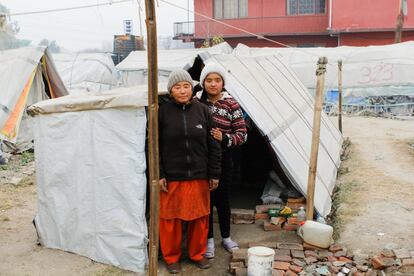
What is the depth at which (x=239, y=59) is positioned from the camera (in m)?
5.44

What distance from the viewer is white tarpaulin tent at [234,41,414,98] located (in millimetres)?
14578

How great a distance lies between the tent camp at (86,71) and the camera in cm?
1584

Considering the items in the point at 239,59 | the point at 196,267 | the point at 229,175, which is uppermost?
the point at 239,59

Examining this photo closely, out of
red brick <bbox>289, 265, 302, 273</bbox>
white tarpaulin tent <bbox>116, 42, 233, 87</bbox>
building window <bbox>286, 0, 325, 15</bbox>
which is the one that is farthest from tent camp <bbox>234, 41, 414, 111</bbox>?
red brick <bbox>289, 265, 302, 273</bbox>

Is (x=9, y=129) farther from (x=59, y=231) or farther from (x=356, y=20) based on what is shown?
(x=356, y=20)

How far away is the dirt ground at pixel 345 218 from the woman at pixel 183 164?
1.24 ft

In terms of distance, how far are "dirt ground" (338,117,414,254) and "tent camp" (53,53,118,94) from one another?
32.6 ft

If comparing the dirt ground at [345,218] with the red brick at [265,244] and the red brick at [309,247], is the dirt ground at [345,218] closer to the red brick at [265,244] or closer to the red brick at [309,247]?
the red brick at [265,244]

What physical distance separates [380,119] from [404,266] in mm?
10389

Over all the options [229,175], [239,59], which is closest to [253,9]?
[239,59]

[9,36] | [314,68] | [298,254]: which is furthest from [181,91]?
[314,68]

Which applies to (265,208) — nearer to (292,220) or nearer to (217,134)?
(292,220)

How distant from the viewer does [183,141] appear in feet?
11.7

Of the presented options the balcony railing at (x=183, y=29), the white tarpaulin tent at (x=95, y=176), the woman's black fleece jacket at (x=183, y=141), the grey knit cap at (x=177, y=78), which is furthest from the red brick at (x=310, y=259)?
the balcony railing at (x=183, y=29)
